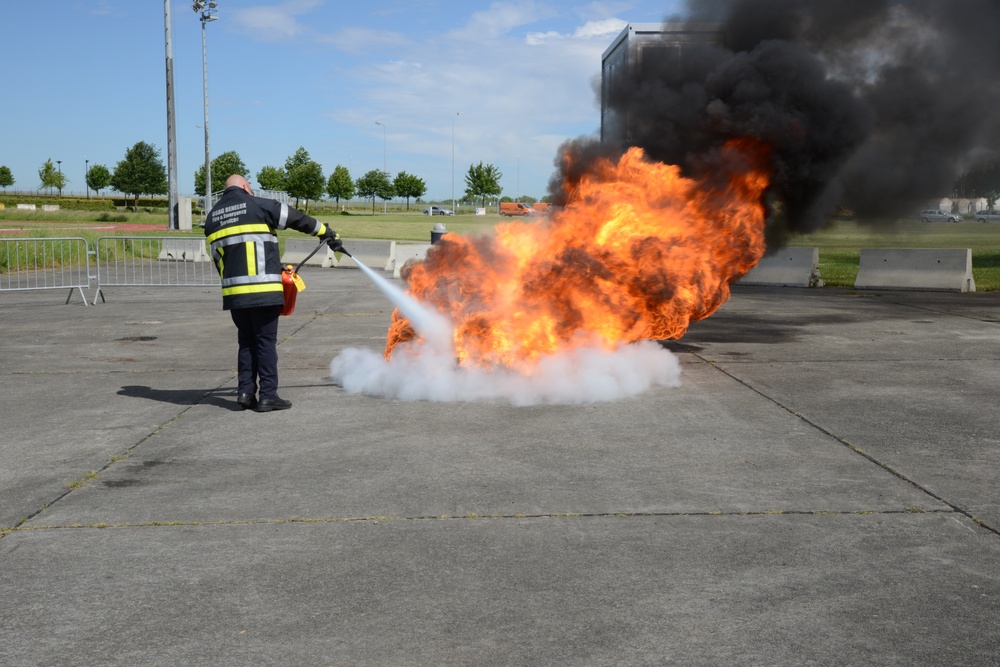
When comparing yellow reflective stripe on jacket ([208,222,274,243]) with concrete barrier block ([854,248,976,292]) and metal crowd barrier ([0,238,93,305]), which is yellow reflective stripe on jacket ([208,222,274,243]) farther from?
concrete barrier block ([854,248,976,292])

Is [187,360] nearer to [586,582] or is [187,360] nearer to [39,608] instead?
[39,608]

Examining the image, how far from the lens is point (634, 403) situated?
7262mm

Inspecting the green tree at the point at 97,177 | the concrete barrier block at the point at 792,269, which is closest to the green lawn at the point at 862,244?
the concrete barrier block at the point at 792,269

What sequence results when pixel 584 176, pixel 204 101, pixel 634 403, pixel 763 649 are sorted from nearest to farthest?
1. pixel 763 649
2. pixel 634 403
3. pixel 584 176
4. pixel 204 101

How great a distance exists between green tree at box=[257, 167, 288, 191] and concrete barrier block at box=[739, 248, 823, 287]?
7844cm

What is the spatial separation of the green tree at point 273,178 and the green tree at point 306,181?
3223 millimetres

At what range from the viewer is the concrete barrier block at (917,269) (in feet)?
54.1

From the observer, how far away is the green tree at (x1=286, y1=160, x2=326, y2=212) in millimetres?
85750

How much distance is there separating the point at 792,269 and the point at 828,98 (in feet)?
31.9

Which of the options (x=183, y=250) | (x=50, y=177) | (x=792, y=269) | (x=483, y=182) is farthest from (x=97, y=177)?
(x=792, y=269)

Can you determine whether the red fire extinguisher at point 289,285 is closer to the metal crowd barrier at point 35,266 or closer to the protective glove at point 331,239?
the protective glove at point 331,239

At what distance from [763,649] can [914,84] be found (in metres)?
8.66

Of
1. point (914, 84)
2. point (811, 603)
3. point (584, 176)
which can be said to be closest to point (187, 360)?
point (584, 176)

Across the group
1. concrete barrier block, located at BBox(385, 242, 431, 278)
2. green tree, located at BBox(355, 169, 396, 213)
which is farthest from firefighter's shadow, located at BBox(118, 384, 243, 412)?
green tree, located at BBox(355, 169, 396, 213)
